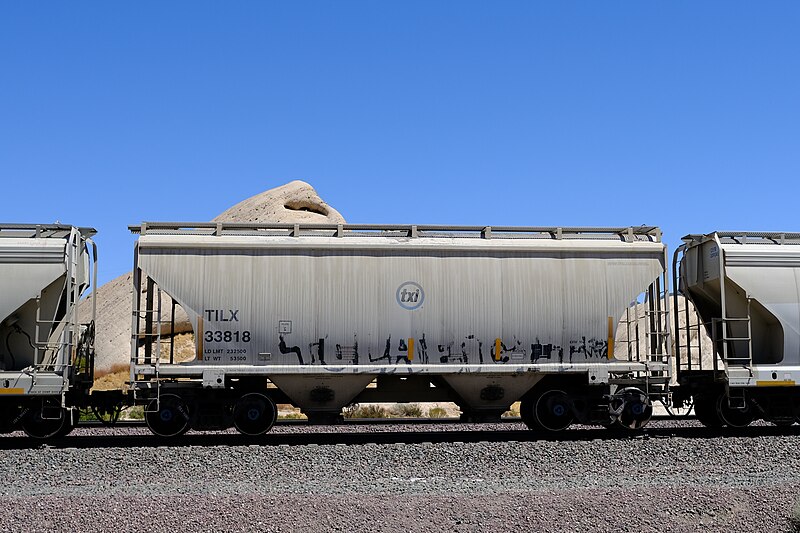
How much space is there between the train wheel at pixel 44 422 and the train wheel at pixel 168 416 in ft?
4.98

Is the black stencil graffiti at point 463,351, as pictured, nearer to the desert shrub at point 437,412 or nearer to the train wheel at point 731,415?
the train wheel at point 731,415

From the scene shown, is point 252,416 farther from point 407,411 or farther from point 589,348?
point 407,411

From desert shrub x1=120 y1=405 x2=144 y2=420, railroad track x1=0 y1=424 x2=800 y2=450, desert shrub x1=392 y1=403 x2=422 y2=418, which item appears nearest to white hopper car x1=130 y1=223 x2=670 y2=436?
railroad track x1=0 y1=424 x2=800 y2=450

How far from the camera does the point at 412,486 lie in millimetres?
9680

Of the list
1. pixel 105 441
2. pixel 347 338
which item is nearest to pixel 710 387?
pixel 347 338

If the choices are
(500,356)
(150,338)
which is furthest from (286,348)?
(500,356)

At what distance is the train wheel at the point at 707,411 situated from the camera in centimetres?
1602

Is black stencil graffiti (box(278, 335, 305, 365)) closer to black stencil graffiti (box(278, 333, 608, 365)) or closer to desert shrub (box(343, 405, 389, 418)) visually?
black stencil graffiti (box(278, 333, 608, 365))

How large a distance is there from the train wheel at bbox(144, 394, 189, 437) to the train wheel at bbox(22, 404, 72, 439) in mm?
1519

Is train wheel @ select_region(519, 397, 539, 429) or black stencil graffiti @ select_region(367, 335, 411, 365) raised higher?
black stencil graffiti @ select_region(367, 335, 411, 365)

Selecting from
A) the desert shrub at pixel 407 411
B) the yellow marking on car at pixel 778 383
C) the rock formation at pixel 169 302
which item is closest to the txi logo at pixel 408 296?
the yellow marking on car at pixel 778 383

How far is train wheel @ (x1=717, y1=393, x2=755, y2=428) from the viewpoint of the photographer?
620 inches

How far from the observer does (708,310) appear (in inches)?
659

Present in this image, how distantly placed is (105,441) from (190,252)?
3648 mm
